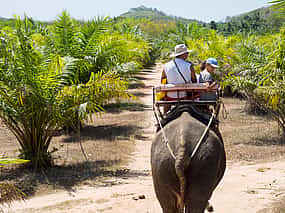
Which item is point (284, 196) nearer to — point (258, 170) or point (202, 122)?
point (258, 170)

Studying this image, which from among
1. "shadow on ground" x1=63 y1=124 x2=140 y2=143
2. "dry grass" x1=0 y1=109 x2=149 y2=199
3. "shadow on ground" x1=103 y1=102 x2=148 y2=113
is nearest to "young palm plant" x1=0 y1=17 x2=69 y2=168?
"dry grass" x1=0 y1=109 x2=149 y2=199

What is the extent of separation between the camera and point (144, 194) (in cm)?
A: 689

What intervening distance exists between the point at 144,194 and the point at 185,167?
11.2 ft

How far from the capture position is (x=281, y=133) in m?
11.4

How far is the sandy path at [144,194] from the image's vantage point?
244 inches

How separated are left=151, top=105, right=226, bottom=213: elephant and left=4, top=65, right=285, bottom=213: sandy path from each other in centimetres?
229

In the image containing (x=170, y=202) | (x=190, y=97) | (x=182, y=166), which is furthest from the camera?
(x=190, y=97)

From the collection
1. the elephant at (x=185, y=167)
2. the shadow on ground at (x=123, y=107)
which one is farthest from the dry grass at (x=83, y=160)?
the elephant at (x=185, y=167)

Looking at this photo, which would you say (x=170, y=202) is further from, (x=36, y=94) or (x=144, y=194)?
(x=36, y=94)

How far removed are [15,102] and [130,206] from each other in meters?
3.62

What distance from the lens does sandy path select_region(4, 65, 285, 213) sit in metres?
6.20

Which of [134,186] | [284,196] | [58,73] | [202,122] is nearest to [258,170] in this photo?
[284,196]

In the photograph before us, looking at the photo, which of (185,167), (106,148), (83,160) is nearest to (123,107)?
(106,148)

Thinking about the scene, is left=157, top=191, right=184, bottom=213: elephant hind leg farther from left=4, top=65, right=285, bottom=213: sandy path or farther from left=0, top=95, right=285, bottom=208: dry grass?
left=0, top=95, right=285, bottom=208: dry grass
